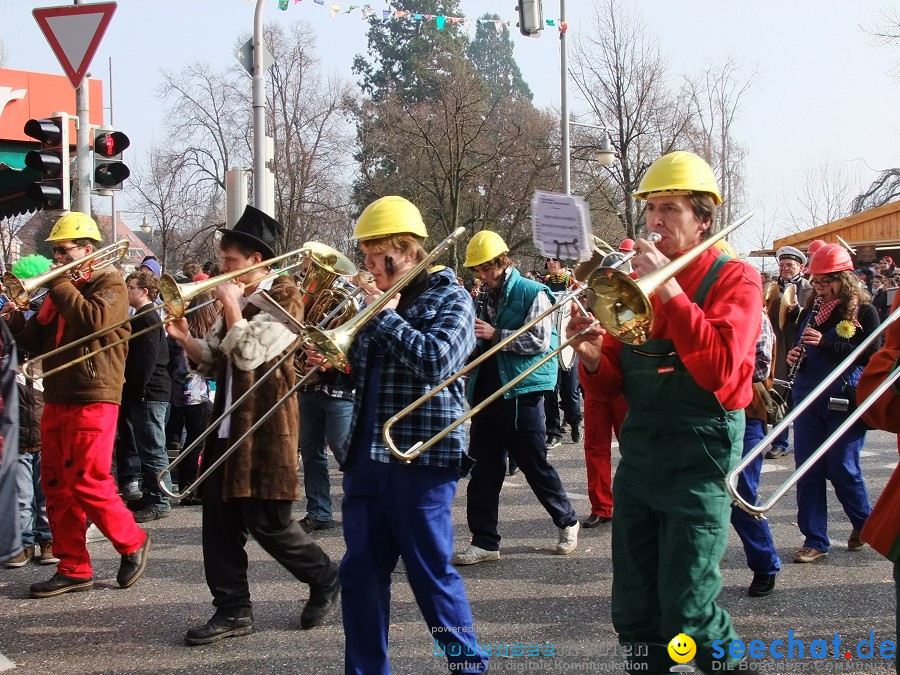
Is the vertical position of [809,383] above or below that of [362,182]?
below

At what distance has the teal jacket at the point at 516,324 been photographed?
560 centimetres

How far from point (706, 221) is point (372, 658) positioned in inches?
76.7

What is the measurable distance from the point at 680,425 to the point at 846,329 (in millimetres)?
3228

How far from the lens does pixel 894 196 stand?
26.4 metres

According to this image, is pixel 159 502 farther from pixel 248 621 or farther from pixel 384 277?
pixel 384 277

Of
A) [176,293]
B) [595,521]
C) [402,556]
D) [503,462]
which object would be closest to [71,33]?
[176,293]

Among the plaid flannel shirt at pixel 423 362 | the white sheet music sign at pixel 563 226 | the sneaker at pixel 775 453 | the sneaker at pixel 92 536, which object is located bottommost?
the sneaker at pixel 92 536

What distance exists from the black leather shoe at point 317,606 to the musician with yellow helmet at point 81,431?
1287 mm

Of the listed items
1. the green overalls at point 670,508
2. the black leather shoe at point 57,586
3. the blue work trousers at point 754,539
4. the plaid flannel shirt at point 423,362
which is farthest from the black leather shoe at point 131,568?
the blue work trousers at point 754,539

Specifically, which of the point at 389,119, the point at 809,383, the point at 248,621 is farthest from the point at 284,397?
the point at 389,119

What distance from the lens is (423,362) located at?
3.20 m

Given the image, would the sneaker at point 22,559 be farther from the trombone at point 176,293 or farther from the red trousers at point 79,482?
the trombone at point 176,293

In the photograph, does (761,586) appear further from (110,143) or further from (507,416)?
(110,143)

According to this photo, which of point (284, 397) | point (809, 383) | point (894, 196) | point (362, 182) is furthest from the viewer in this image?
point (362, 182)
